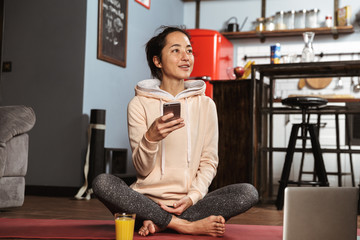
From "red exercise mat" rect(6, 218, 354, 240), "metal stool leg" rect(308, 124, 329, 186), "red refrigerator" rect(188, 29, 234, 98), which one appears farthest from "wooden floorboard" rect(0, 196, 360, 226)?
"red refrigerator" rect(188, 29, 234, 98)

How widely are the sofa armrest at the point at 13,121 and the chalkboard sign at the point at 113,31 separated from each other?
4.59 feet

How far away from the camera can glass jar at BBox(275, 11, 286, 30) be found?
230 inches

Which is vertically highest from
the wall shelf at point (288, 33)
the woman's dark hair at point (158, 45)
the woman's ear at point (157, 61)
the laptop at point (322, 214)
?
the wall shelf at point (288, 33)

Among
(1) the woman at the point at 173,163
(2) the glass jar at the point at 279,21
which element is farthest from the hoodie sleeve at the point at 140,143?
(2) the glass jar at the point at 279,21

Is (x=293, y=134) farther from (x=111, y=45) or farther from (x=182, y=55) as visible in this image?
(x=111, y=45)

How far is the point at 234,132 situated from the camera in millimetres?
3773

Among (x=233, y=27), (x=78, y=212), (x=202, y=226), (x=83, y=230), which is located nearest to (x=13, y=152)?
(x=78, y=212)

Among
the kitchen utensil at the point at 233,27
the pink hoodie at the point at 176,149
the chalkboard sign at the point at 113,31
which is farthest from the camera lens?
the kitchen utensil at the point at 233,27

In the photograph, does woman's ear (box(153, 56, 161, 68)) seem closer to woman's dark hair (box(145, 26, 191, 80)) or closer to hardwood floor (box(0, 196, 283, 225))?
woman's dark hair (box(145, 26, 191, 80))

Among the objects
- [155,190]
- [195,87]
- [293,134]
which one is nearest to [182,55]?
[195,87]

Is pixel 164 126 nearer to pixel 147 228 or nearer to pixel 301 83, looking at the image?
pixel 147 228

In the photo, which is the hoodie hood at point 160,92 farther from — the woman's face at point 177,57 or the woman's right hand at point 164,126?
the woman's right hand at point 164,126

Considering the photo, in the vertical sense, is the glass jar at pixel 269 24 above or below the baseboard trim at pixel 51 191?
above

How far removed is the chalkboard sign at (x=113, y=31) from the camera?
421cm
